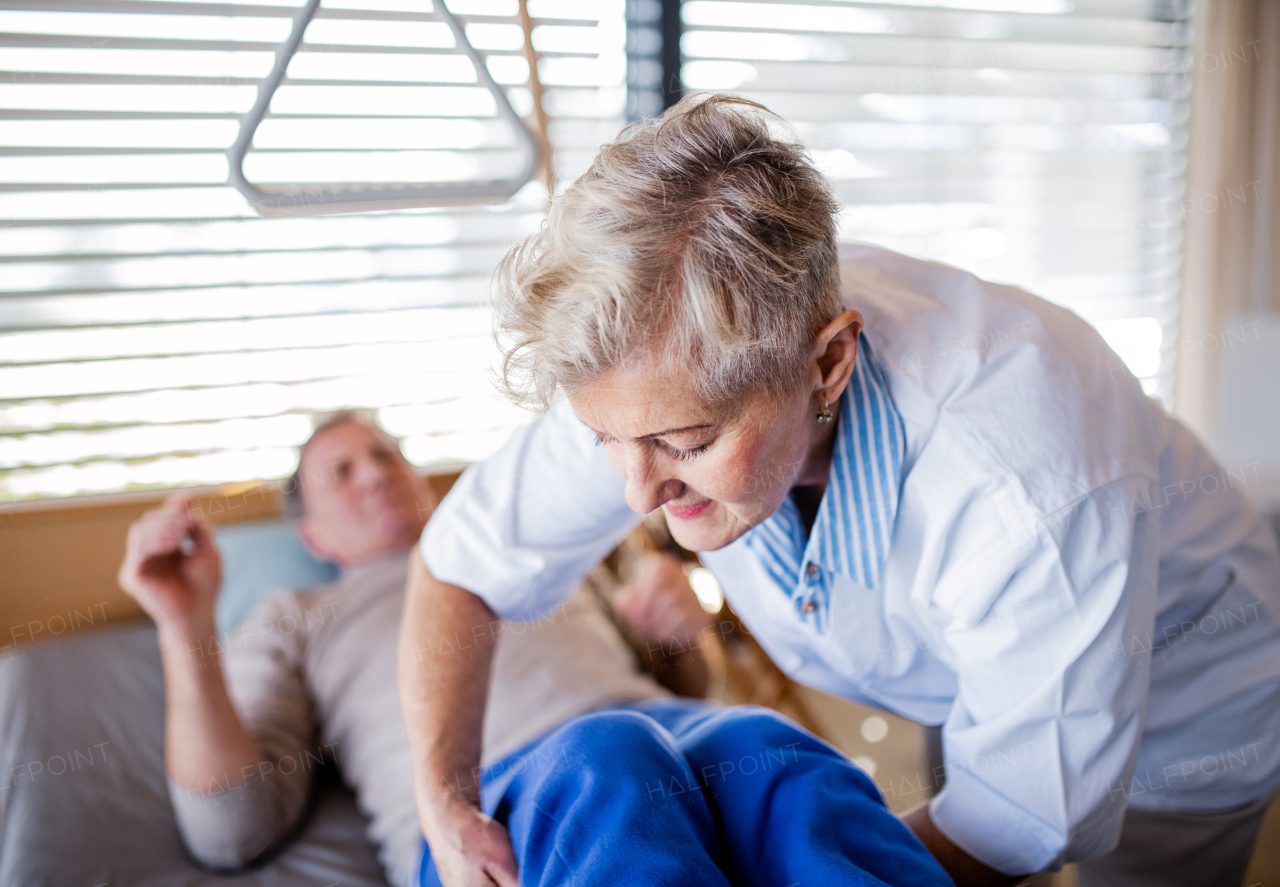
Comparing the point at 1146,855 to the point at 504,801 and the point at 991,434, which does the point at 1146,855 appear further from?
the point at 504,801

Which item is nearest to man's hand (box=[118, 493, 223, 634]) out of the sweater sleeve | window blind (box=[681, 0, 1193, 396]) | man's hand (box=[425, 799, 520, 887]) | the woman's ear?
the sweater sleeve

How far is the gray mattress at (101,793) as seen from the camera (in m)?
1.31

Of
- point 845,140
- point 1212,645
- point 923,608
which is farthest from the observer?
point 845,140

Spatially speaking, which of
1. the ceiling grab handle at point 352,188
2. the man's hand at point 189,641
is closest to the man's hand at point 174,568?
the man's hand at point 189,641

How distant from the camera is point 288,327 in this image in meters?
2.23

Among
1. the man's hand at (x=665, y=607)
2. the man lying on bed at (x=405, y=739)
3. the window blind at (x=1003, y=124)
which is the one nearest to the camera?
the man lying on bed at (x=405, y=739)


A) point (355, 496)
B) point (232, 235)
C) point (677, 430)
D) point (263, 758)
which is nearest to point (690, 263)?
point (677, 430)

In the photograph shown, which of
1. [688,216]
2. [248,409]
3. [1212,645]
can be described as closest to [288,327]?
[248,409]

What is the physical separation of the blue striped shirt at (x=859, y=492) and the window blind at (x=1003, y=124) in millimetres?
1841

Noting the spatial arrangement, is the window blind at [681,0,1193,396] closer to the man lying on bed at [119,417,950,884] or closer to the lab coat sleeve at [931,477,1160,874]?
the man lying on bed at [119,417,950,884]

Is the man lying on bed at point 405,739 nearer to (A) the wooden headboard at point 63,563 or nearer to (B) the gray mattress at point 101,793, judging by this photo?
(B) the gray mattress at point 101,793

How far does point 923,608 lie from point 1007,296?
0.35 m

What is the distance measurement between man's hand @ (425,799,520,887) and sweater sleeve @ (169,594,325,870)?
46 centimetres

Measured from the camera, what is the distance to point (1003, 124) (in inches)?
116
